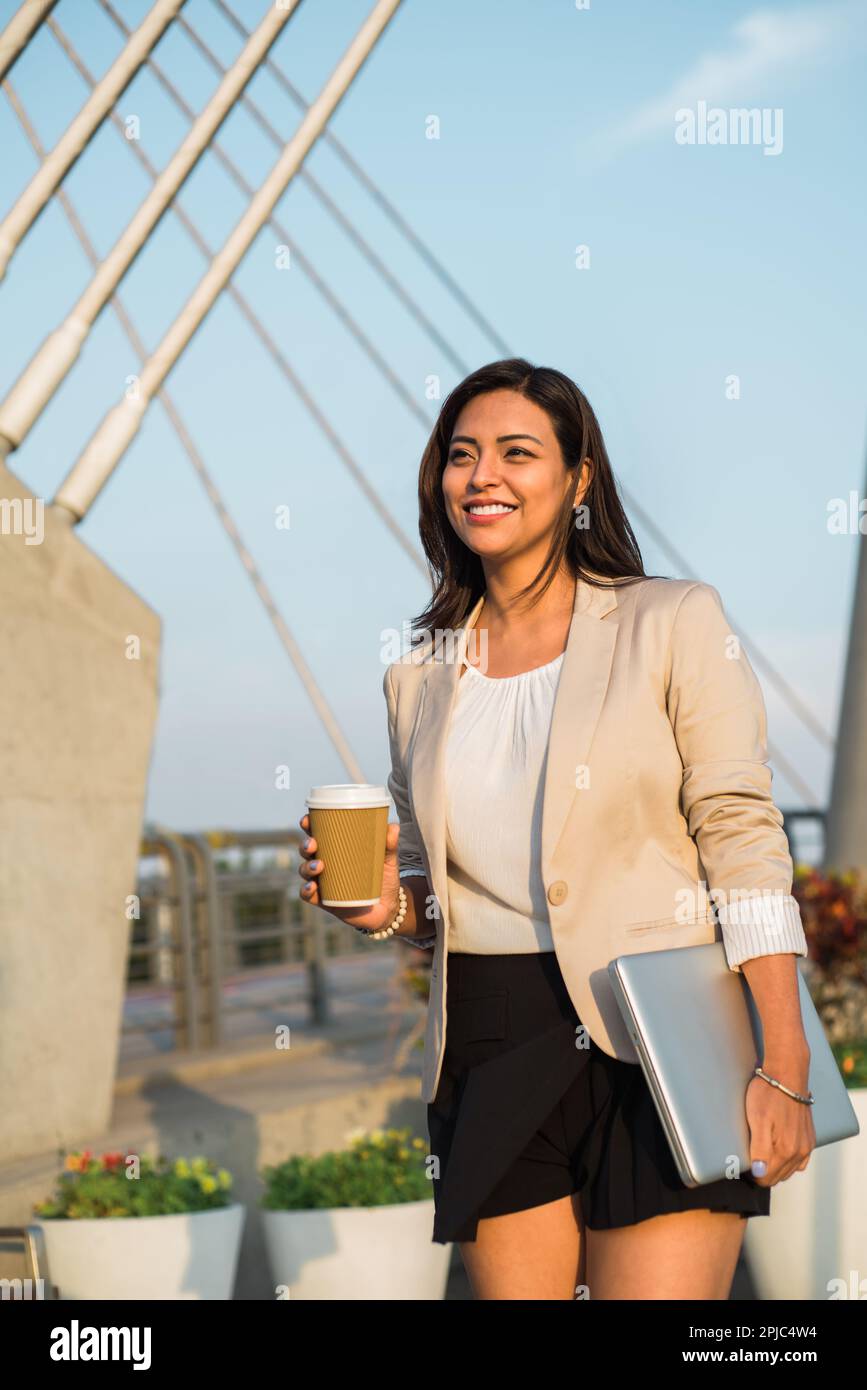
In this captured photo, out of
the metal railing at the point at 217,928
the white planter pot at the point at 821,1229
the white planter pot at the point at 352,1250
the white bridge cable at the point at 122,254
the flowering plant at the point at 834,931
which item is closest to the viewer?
the white planter pot at the point at 352,1250

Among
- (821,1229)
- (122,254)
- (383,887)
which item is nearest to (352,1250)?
(821,1229)

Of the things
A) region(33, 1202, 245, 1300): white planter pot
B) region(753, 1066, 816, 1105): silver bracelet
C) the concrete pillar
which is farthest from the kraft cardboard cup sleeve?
the concrete pillar

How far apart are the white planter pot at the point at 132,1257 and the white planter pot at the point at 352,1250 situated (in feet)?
0.93

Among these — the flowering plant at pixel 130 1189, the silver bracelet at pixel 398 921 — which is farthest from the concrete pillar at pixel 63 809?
the silver bracelet at pixel 398 921

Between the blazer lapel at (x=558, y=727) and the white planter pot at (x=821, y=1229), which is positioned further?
the white planter pot at (x=821, y=1229)

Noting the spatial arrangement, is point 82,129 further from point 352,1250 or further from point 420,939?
point 420,939

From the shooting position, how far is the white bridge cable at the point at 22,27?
17.5 feet

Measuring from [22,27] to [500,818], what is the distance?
4434 mm

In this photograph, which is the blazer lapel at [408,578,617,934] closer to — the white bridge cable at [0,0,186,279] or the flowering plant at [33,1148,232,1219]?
the flowering plant at [33,1148,232,1219]

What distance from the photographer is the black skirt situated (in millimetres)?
1956

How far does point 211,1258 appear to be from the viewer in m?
3.95

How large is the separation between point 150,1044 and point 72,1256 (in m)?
4.96

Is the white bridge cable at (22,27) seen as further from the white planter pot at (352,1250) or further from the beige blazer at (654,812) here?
the beige blazer at (654,812)

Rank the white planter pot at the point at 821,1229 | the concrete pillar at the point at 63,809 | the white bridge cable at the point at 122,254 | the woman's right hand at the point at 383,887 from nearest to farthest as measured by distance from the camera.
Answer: the woman's right hand at the point at 383,887
the white planter pot at the point at 821,1229
the concrete pillar at the point at 63,809
the white bridge cable at the point at 122,254
